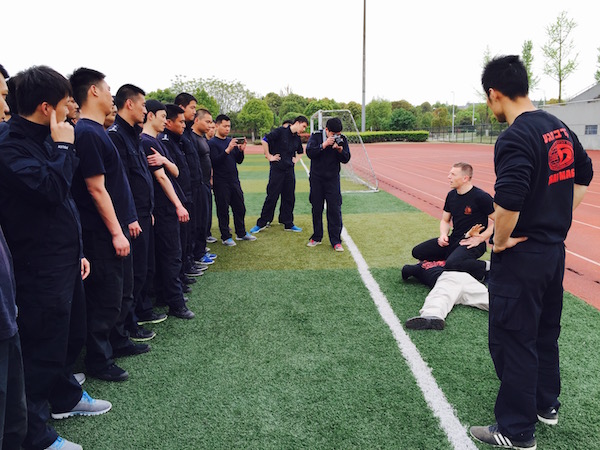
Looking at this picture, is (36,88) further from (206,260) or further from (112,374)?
(206,260)

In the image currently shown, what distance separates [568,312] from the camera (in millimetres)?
4211

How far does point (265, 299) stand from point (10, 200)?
280cm

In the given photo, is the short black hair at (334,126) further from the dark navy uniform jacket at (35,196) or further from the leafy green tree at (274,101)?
the leafy green tree at (274,101)

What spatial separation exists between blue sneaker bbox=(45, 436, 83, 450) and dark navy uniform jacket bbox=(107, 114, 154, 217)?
1.78m

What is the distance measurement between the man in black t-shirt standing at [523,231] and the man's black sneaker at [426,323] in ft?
4.52

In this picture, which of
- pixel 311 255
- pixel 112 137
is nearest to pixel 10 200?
pixel 112 137

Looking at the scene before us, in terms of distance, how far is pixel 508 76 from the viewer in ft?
7.36

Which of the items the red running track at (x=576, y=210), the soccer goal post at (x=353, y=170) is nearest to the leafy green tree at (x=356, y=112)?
the soccer goal post at (x=353, y=170)

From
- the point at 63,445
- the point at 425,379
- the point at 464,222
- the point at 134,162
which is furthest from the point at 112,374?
the point at 464,222

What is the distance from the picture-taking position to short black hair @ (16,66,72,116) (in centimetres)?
230

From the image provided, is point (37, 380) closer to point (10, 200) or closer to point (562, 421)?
point (10, 200)

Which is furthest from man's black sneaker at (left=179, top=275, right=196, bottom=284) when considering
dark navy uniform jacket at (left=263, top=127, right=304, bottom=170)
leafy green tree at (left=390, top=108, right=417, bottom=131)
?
leafy green tree at (left=390, top=108, right=417, bottom=131)

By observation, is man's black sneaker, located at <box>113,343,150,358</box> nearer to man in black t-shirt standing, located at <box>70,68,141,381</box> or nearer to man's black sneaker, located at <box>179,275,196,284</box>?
man in black t-shirt standing, located at <box>70,68,141,381</box>

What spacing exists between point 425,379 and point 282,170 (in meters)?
5.57
